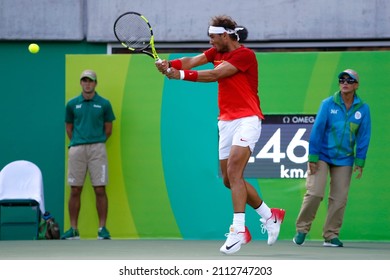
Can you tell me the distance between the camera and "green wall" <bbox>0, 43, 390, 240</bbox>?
14828mm

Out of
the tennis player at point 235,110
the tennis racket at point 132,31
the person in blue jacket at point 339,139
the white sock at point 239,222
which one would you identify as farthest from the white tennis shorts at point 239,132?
the person in blue jacket at point 339,139

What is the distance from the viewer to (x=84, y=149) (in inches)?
598

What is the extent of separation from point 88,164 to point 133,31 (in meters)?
3.52

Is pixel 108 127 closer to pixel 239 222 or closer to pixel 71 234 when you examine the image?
pixel 71 234

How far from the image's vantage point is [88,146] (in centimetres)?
1516

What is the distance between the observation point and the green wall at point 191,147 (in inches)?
584

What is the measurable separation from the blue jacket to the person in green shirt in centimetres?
316

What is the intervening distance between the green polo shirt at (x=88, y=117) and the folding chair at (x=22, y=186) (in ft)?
2.21

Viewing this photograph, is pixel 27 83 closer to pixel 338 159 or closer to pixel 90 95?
pixel 90 95

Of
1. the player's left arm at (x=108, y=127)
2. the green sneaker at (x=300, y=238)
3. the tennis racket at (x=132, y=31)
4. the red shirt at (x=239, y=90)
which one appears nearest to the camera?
the red shirt at (x=239, y=90)

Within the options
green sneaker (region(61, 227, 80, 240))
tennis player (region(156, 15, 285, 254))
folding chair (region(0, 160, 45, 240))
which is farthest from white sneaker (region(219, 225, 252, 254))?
folding chair (region(0, 160, 45, 240))

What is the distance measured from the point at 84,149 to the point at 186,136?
49.7 inches

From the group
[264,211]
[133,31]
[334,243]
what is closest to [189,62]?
[133,31]

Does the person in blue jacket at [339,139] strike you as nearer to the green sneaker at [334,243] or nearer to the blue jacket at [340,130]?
the blue jacket at [340,130]
